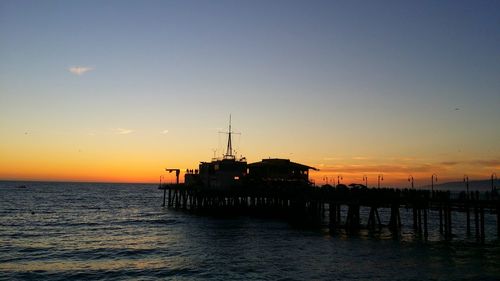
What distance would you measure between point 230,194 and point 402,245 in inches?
1504

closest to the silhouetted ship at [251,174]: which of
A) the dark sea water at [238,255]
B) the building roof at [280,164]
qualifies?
the building roof at [280,164]

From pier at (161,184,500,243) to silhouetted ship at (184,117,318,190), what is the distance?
1646 millimetres

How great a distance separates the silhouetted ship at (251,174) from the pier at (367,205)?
1646mm

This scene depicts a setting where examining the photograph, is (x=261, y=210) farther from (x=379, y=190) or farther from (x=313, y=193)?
(x=379, y=190)

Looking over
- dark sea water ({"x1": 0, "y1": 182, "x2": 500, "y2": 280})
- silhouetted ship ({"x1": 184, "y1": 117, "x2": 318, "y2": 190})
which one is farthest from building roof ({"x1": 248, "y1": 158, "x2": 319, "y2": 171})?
dark sea water ({"x1": 0, "y1": 182, "x2": 500, "y2": 280})

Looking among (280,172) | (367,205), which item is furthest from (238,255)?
(280,172)

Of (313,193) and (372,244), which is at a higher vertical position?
(313,193)

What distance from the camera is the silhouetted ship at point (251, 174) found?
244ft

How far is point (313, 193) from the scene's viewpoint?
57.6m

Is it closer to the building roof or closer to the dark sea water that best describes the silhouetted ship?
the building roof

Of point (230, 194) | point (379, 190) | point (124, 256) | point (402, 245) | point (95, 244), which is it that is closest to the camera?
point (124, 256)

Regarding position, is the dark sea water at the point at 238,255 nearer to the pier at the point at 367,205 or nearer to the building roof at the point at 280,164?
the pier at the point at 367,205

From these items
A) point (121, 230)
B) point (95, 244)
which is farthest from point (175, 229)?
point (95, 244)

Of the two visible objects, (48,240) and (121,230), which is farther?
(121,230)
